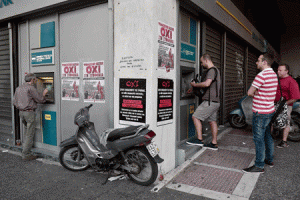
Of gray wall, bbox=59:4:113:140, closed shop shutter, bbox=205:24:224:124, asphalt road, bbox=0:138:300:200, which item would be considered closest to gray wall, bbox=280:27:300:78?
closed shop shutter, bbox=205:24:224:124

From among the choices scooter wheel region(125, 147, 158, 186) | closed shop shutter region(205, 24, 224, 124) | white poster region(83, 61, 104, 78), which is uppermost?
closed shop shutter region(205, 24, 224, 124)

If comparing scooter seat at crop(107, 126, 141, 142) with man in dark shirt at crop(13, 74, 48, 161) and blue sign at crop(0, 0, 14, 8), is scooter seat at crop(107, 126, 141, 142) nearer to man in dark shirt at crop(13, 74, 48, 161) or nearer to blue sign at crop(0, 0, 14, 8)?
man in dark shirt at crop(13, 74, 48, 161)

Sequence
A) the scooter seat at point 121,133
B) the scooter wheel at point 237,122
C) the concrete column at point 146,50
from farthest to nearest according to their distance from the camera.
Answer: the scooter wheel at point 237,122, the concrete column at point 146,50, the scooter seat at point 121,133

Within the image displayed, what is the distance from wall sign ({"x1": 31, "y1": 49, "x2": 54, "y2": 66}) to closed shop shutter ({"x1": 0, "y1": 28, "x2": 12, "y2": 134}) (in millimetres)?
986

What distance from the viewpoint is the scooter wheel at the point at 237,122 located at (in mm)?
6711

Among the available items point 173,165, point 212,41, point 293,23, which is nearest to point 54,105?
point 173,165

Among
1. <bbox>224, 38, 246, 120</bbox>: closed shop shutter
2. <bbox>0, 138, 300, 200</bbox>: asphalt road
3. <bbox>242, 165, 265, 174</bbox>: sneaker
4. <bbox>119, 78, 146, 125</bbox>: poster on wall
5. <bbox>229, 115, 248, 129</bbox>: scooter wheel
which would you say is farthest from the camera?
<bbox>224, 38, 246, 120</bbox>: closed shop shutter

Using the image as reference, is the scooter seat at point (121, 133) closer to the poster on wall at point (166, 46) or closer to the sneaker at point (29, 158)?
the poster on wall at point (166, 46)

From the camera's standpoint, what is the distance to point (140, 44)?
347cm

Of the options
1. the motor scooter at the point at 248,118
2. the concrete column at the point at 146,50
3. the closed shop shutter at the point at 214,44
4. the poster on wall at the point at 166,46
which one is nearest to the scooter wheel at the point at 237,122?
the motor scooter at the point at 248,118

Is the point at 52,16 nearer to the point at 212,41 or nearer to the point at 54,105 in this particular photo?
the point at 54,105

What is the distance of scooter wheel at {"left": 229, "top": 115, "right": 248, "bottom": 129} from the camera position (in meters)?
6.71

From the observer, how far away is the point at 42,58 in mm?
5102

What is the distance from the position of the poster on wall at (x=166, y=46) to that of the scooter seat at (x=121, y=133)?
1.06m
